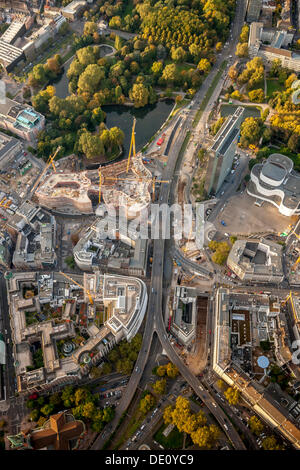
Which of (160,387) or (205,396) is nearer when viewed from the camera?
(160,387)

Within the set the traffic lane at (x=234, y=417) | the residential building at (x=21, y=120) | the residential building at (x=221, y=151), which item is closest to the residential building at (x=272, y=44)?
the residential building at (x=221, y=151)

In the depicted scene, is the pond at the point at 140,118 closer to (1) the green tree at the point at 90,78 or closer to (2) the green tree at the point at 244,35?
(1) the green tree at the point at 90,78

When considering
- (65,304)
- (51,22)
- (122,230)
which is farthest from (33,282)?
(51,22)

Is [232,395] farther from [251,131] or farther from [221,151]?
[251,131]

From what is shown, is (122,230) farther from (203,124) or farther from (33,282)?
(203,124)

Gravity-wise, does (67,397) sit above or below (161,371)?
below

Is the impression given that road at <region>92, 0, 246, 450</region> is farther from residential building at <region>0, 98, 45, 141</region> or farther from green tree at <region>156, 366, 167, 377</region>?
residential building at <region>0, 98, 45, 141</region>

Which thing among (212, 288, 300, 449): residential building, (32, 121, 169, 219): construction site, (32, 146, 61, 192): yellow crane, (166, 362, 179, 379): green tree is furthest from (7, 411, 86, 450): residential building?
(32, 146, 61, 192): yellow crane

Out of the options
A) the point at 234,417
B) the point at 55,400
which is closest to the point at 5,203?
the point at 55,400
